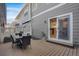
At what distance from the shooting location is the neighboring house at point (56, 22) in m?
2.24

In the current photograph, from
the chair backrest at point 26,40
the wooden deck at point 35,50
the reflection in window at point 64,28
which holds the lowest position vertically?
the wooden deck at point 35,50

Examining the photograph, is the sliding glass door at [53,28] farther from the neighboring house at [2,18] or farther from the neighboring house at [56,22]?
the neighboring house at [2,18]

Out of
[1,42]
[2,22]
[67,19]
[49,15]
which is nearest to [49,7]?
[49,15]

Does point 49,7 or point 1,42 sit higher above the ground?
point 49,7

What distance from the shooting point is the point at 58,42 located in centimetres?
235

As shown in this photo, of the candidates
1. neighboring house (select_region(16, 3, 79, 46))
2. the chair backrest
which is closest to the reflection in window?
neighboring house (select_region(16, 3, 79, 46))

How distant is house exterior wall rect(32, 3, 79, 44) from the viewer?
7.26ft

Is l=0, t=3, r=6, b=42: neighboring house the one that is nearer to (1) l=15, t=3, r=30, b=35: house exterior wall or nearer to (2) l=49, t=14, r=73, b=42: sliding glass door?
(1) l=15, t=3, r=30, b=35: house exterior wall

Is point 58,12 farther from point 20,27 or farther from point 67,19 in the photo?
point 20,27

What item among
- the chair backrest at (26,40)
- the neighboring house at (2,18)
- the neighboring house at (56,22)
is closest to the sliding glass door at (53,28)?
the neighboring house at (56,22)

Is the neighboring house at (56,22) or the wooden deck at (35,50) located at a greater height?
the neighboring house at (56,22)

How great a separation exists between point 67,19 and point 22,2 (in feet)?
2.92

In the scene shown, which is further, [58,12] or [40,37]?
[40,37]

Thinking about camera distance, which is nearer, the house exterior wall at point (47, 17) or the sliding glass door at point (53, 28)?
the house exterior wall at point (47, 17)
